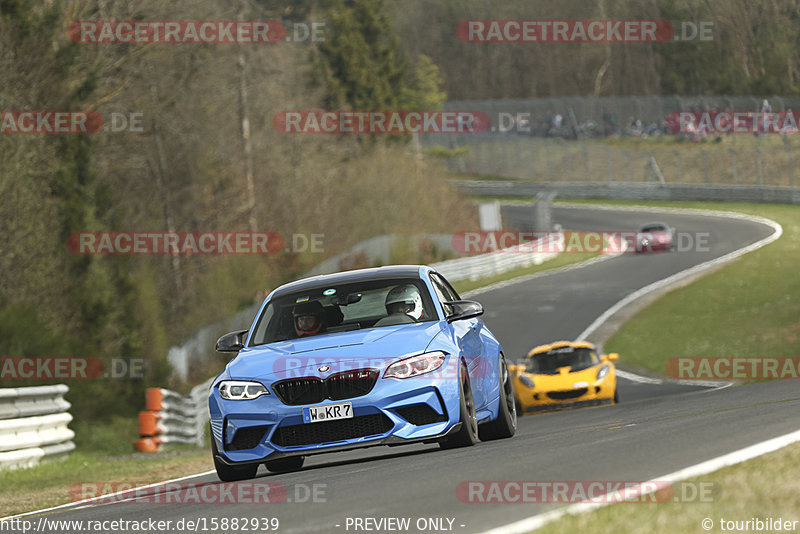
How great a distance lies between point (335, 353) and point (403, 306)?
1.20 meters

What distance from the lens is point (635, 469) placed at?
26.0 ft

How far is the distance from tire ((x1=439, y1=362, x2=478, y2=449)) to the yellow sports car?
35.8ft

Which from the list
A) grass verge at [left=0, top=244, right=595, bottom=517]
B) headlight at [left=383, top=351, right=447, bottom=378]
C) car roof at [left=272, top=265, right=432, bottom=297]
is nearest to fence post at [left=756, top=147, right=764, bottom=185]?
grass verge at [left=0, top=244, right=595, bottom=517]

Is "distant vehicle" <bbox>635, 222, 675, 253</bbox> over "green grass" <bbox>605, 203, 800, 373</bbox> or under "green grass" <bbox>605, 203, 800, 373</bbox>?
over

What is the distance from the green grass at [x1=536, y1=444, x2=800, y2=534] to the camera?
19.1ft

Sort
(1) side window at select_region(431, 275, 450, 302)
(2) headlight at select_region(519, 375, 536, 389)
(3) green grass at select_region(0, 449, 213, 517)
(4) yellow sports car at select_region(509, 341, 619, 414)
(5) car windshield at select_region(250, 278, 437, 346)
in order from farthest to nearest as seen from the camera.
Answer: (2) headlight at select_region(519, 375, 536, 389) < (4) yellow sports car at select_region(509, 341, 619, 414) < (3) green grass at select_region(0, 449, 213, 517) < (1) side window at select_region(431, 275, 450, 302) < (5) car windshield at select_region(250, 278, 437, 346)

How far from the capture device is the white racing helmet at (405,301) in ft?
36.6

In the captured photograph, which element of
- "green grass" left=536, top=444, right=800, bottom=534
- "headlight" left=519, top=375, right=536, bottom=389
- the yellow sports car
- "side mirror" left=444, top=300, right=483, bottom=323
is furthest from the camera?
"headlight" left=519, top=375, right=536, bottom=389

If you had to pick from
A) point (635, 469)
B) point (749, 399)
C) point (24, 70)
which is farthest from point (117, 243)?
point (635, 469)

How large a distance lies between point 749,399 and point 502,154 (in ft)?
269

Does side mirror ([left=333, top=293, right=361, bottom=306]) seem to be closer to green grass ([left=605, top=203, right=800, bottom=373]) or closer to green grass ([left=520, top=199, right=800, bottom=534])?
green grass ([left=520, top=199, right=800, bottom=534])

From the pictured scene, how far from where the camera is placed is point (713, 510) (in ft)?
19.9

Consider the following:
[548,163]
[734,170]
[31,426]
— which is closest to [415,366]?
[31,426]

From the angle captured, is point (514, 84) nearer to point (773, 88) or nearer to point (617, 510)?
point (773, 88)
